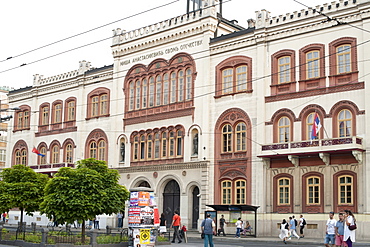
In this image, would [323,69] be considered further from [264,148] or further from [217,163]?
[217,163]

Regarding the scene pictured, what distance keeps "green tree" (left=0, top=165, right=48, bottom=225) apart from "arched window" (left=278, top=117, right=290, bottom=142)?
15892 millimetres

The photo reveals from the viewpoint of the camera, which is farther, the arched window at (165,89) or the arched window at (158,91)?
the arched window at (158,91)

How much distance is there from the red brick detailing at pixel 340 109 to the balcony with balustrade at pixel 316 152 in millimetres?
1243

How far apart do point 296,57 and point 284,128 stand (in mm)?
4855

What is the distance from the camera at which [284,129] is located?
125ft

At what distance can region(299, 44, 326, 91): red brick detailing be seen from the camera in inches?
1437

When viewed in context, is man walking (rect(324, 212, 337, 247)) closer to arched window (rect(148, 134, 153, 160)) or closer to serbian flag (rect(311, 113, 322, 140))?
serbian flag (rect(311, 113, 322, 140))

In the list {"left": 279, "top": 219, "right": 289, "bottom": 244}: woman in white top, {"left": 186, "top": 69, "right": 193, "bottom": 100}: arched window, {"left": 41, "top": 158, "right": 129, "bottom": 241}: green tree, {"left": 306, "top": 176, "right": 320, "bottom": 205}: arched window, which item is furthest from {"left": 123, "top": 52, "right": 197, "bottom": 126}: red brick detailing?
{"left": 41, "top": 158, "right": 129, "bottom": 241}: green tree

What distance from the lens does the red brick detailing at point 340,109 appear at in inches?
1364

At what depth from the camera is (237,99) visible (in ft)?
135

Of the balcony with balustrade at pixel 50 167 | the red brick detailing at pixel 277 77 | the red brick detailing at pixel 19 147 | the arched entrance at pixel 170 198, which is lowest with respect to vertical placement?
the arched entrance at pixel 170 198

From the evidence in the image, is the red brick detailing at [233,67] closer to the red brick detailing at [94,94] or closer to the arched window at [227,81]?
the arched window at [227,81]

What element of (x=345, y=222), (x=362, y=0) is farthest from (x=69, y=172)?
(x=362, y=0)

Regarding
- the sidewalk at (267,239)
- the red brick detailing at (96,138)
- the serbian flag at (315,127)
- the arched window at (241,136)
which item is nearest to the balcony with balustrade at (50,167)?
the red brick detailing at (96,138)
